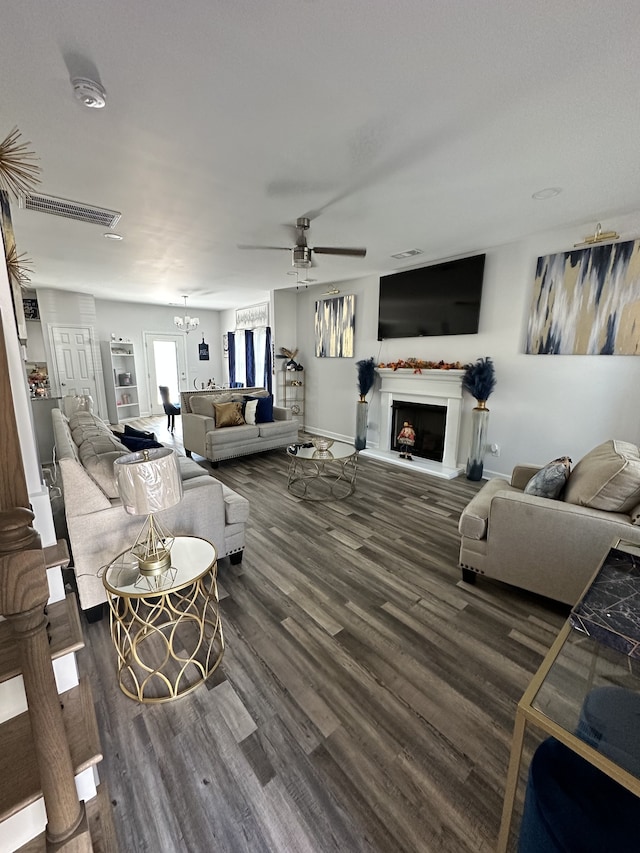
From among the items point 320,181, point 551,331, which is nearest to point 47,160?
point 320,181

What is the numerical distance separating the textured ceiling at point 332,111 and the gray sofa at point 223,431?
7.95ft

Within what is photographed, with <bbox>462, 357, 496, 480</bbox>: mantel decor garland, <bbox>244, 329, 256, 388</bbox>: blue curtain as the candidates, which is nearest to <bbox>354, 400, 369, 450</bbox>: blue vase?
Answer: <bbox>462, 357, 496, 480</bbox>: mantel decor garland

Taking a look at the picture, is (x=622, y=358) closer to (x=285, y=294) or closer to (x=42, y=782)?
(x=42, y=782)

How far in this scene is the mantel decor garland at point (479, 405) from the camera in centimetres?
393

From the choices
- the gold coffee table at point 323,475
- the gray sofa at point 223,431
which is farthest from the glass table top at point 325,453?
the gray sofa at point 223,431

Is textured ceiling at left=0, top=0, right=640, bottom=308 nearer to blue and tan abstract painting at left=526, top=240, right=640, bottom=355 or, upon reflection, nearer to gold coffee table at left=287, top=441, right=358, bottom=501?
blue and tan abstract painting at left=526, top=240, right=640, bottom=355

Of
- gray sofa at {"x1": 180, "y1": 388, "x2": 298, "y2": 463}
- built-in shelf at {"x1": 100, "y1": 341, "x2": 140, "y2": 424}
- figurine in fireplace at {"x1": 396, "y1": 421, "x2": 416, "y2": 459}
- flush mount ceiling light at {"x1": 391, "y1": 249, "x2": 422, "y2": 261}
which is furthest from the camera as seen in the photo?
built-in shelf at {"x1": 100, "y1": 341, "x2": 140, "y2": 424}

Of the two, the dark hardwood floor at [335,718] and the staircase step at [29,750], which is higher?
the staircase step at [29,750]

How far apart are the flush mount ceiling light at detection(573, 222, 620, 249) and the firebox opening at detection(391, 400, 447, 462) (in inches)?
84.5

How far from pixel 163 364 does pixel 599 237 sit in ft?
28.0

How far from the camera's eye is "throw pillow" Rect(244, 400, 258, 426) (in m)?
5.13

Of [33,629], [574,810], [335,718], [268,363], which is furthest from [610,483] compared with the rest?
[268,363]

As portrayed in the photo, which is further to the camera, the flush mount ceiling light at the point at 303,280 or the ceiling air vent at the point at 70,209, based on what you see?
the flush mount ceiling light at the point at 303,280

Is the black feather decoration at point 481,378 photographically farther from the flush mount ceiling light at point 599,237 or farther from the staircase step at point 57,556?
the staircase step at point 57,556
